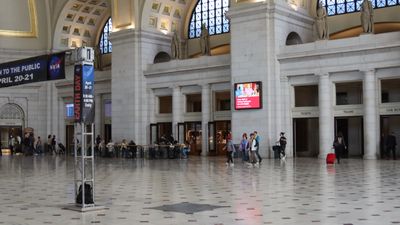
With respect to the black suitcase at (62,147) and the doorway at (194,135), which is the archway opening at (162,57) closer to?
the doorway at (194,135)

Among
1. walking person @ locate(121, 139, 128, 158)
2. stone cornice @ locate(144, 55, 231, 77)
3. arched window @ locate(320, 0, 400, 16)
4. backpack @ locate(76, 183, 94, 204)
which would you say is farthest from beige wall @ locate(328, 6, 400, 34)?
backpack @ locate(76, 183, 94, 204)

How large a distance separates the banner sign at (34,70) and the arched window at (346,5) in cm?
2530

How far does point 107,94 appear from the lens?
1686 inches

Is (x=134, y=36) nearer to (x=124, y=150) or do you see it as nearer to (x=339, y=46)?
(x=124, y=150)

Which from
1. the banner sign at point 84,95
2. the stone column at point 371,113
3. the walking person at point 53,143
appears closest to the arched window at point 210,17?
the walking person at point 53,143

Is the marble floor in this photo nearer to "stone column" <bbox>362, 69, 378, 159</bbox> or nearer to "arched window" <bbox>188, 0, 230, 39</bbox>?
"stone column" <bbox>362, 69, 378, 159</bbox>

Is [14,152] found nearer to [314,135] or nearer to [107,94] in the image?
[107,94]

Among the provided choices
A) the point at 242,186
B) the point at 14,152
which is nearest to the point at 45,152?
the point at 14,152

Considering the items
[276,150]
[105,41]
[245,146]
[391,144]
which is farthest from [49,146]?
[391,144]

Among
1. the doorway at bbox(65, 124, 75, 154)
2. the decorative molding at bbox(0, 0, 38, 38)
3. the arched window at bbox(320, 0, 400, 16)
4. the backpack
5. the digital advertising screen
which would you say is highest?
the decorative molding at bbox(0, 0, 38, 38)

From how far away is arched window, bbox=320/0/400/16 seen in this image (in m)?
34.3

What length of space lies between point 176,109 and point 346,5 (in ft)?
41.7

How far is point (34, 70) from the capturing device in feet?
45.6

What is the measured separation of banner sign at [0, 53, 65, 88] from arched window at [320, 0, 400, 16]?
25296mm
